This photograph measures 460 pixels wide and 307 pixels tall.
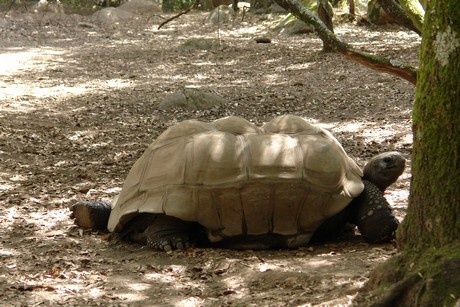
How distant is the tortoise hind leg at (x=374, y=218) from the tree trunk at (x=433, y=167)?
176 cm

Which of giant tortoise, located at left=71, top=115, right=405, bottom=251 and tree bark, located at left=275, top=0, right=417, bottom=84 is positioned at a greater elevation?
tree bark, located at left=275, top=0, right=417, bottom=84

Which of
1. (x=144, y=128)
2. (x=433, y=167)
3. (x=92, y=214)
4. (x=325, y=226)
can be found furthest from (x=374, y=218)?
(x=144, y=128)

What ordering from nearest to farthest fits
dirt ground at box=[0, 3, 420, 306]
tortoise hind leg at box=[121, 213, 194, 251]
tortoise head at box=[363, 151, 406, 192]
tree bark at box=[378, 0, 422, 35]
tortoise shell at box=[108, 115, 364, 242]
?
dirt ground at box=[0, 3, 420, 306] < tortoise shell at box=[108, 115, 364, 242] < tortoise hind leg at box=[121, 213, 194, 251] < tortoise head at box=[363, 151, 406, 192] < tree bark at box=[378, 0, 422, 35]

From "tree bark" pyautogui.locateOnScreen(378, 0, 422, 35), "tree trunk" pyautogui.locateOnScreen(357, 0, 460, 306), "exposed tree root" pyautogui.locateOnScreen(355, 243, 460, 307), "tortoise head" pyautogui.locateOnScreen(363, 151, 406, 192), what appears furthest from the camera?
"tree bark" pyautogui.locateOnScreen(378, 0, 422, 35)

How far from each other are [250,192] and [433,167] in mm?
1956

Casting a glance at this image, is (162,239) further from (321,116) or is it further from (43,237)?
(321,116)

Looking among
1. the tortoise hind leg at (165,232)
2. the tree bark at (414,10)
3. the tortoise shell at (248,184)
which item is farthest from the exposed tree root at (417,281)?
the tree bark at (414,10)

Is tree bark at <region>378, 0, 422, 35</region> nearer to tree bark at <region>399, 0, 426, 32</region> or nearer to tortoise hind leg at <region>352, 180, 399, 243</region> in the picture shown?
tree bark at <region>399, 0, 426, 32</region>

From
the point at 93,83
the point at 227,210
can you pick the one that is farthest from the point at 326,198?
the point at 93,83

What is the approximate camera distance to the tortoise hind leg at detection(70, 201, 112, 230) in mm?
5594

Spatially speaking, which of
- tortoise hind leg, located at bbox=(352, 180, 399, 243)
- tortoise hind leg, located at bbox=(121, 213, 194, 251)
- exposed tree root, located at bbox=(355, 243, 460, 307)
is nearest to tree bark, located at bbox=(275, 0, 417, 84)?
tortoise hind leg, located at bbox=(352, 180, 399, 243)

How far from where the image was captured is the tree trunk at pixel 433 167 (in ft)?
9.93

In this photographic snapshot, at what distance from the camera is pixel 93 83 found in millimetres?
12695

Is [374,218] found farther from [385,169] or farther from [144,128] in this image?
[144,128]
